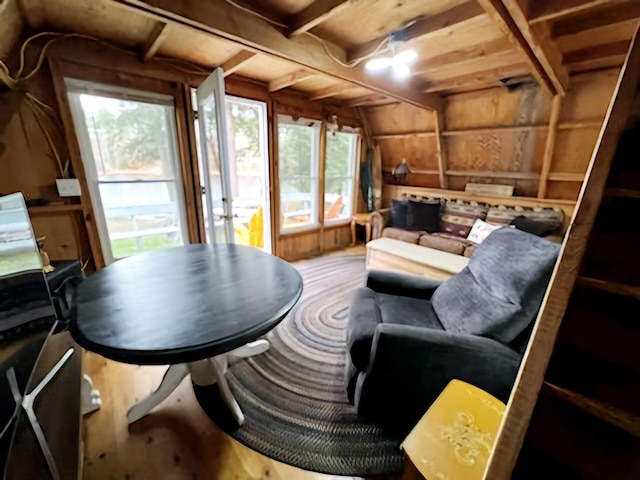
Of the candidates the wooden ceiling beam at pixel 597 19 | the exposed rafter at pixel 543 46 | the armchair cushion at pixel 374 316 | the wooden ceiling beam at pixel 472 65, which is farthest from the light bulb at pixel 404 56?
the armchair cushion at pixel 374 316

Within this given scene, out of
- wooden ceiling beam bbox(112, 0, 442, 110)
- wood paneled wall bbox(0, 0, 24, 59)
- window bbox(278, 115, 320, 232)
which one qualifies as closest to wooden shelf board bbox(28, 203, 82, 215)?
wood paneled wall bbox(0, 0, 24, 59)

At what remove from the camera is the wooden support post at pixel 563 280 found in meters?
0.58

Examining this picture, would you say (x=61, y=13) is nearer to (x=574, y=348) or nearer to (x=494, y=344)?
(x=574, y=348)

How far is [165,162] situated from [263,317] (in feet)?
7.57

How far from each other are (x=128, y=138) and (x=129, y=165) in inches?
9.3

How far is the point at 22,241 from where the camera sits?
1188 millimetres

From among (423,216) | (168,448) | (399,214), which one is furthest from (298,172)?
(168,448)

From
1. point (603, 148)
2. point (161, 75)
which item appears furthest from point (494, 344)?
point (161, 75)

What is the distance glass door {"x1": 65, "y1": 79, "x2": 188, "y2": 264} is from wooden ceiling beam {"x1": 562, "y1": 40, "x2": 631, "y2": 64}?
11.7 ft

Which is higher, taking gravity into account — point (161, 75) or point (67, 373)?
point (161, 75)

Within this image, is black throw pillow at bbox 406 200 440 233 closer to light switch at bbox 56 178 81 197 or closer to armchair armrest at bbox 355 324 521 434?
armchair armrest at bbox 355 324 521 434

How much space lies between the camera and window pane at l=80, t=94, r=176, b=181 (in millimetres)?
2326

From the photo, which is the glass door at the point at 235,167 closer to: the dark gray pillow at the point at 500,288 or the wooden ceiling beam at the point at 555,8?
the dark gray pillow at the point at 500,288

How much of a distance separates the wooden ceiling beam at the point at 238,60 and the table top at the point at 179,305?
65.9 inches
